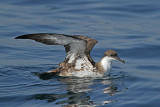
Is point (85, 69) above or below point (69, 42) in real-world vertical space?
below

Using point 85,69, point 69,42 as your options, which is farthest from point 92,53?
point 69,42

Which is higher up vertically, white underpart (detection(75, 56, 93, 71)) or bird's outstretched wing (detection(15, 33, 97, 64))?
bird's outstretched wing (detection(15, 33, 97, 64))

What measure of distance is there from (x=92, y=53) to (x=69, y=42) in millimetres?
3622

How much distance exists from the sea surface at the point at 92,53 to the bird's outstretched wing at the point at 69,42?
2.09ft

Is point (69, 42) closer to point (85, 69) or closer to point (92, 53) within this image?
point (85, 69)

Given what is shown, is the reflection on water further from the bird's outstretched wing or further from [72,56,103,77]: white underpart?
the bird's outstretched wing

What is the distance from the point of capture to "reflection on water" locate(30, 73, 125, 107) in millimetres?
8967

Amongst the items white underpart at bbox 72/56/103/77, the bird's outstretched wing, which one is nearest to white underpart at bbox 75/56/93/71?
white underpart at bbox 72/56/103/77

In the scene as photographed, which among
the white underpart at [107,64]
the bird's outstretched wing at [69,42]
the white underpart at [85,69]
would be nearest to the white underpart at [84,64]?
the white underpart at [85,69]

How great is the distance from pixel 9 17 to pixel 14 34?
248cm

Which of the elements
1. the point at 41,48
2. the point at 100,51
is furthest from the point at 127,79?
the point at 41,48

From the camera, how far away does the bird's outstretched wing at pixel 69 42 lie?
9703mm

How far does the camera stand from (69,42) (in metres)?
10.2

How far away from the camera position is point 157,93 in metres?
9.71
